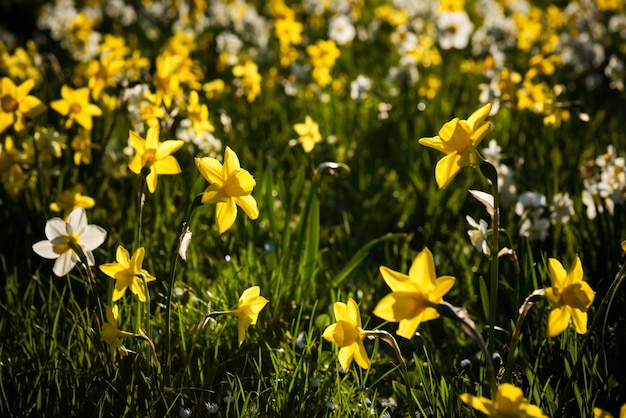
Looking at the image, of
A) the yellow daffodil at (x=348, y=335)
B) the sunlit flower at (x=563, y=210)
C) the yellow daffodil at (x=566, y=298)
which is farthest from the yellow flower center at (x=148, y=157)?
the sunlit flower at (x=563, y=210)

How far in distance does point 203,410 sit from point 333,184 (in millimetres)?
1674

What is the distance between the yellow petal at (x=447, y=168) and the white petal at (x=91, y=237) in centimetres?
78

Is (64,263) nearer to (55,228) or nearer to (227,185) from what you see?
(55,228)

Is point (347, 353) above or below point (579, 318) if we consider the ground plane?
below

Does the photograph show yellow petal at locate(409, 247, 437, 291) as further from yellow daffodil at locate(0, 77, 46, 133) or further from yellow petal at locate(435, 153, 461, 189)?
yellow daffodil at locate(0, 77, 46, 133)

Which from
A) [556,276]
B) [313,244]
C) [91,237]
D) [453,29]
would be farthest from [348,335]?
[453,29]

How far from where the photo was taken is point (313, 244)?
2.27 meters

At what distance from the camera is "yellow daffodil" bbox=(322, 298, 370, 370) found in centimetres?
138

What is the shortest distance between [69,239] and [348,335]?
0.69 meters

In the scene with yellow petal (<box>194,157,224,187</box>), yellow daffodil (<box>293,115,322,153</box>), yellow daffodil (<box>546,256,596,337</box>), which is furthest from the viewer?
yellow daffodil (<box>293,115,322,153</box>)

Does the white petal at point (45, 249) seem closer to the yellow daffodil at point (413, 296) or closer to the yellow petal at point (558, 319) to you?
the yellow daffodil at point (413, 296)

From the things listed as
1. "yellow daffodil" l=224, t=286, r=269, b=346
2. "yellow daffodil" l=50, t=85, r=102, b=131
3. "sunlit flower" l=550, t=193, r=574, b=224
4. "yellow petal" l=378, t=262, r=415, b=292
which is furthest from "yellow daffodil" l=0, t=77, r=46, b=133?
"sunlit flower" l=550, t=193, r=574, b=224

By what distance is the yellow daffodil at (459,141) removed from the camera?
1.42 metres

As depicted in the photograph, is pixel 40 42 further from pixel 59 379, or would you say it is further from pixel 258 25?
pixel 59 379
